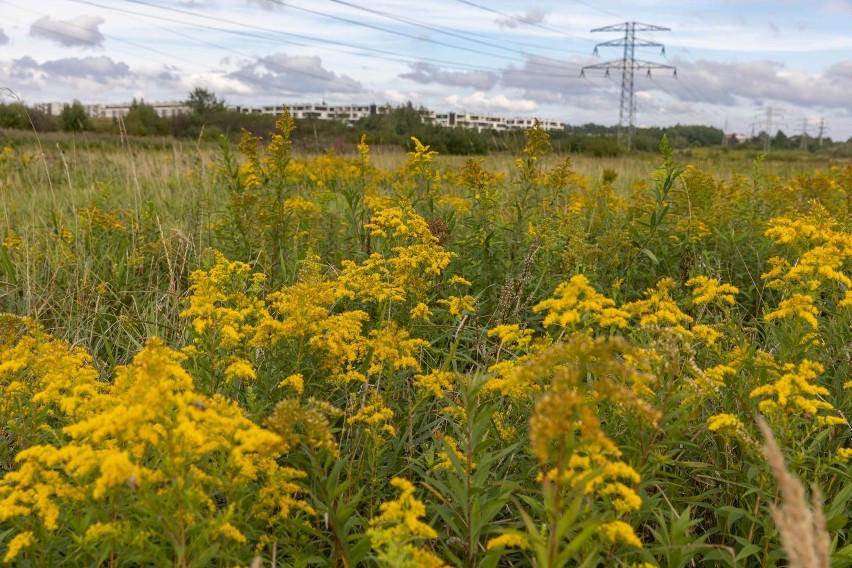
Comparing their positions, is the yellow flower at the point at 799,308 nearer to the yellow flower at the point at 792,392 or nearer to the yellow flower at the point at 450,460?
the yellow flower at the point at 792,392

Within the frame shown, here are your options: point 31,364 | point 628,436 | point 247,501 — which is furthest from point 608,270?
point 31,364

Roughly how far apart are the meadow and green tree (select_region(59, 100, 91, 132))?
21.2 m

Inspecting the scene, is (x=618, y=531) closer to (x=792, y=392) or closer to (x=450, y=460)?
(x=450, y=460)

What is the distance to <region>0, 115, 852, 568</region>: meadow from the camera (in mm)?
1639

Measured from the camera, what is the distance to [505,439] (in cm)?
257

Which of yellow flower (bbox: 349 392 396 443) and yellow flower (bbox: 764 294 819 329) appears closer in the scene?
yellow flower (bbox: 349 392 396 443)

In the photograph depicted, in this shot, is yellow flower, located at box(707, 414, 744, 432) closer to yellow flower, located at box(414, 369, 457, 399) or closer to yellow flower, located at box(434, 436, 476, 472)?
yellow flower, located at box(434, 436, 476, 472)

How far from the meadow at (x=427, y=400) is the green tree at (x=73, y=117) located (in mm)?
21176

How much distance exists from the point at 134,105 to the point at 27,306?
29637 millimetres

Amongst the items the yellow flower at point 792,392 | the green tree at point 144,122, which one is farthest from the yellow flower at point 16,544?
the green tree at point 144,122

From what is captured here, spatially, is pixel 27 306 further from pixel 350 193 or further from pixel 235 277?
pixel 350 193

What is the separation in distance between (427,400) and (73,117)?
26570 mm

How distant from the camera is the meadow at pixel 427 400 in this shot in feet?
5.38

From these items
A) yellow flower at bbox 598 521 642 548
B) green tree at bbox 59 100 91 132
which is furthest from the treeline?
yellow flower at bbox 598 521 642 548
